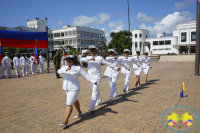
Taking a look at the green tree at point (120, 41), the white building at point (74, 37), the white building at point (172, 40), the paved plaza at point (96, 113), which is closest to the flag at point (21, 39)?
the paved plaza at point (96, 113)

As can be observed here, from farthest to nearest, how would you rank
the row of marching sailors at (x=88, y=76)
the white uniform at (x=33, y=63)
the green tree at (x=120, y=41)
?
the green tree at (x=120, y=41) < the white uniform at (x=33, y=63) < the row of marching sailors at (x=88, y=76)

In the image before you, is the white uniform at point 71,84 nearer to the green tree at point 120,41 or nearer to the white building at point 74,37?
the green tree at point 120,41

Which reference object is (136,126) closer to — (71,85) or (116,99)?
(71,85)

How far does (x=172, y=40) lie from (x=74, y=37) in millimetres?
38357

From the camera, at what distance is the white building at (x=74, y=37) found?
228 ft

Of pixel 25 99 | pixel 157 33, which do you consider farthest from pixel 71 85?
pixel 157 33

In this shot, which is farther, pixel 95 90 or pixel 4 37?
pixel 4 37

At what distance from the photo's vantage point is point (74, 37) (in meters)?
68.9

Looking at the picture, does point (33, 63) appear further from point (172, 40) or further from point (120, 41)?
point (172, 40)

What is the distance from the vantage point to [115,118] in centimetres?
486

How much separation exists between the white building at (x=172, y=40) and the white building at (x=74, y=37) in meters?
17.3

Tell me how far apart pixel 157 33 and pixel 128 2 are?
44.5 m

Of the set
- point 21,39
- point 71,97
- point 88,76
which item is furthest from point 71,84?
Result: point 21,39

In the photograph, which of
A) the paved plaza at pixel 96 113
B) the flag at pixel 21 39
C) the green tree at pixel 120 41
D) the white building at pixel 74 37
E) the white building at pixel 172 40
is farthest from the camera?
the white building at pixel 74 37
